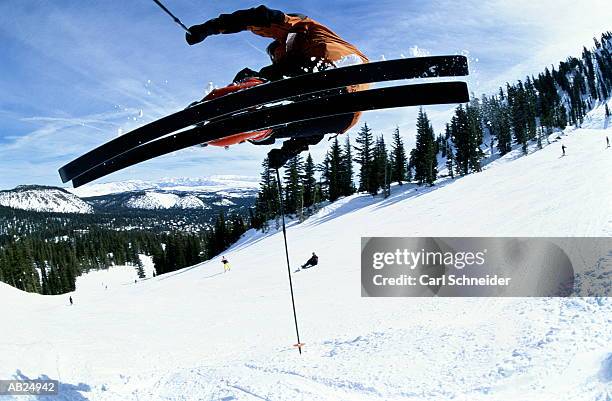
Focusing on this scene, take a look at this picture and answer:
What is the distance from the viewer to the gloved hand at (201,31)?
3.71 metres

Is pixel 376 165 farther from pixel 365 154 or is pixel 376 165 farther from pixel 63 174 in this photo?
pixel 63 174

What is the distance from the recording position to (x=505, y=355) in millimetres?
7688

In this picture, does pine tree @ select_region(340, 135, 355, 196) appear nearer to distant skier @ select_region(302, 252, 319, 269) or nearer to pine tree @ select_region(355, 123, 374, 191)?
pine tree @ select_region(355, 123, 374, 191)

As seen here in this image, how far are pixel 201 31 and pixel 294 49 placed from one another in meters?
1.04

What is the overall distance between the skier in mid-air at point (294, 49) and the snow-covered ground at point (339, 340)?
5.16m

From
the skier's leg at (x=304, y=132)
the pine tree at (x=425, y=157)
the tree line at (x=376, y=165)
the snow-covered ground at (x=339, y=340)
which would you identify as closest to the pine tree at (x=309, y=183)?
the tree line at (x=376, y=165)

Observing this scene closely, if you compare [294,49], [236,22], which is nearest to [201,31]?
[236,22]

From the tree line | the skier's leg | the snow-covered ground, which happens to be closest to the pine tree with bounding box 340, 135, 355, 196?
the tree line

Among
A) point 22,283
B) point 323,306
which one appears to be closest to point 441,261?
point 323,306

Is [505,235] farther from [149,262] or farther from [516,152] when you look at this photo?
[149,262]

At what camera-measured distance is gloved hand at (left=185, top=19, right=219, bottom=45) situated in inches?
146

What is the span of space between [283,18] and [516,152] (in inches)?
2971

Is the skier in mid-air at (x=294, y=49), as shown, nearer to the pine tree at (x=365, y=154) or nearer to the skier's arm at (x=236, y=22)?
the skier's arm at (x=236, y=22)

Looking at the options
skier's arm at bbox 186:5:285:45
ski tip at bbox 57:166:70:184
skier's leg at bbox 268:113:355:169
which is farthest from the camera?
ski tip at bbox 57:166:70:184
